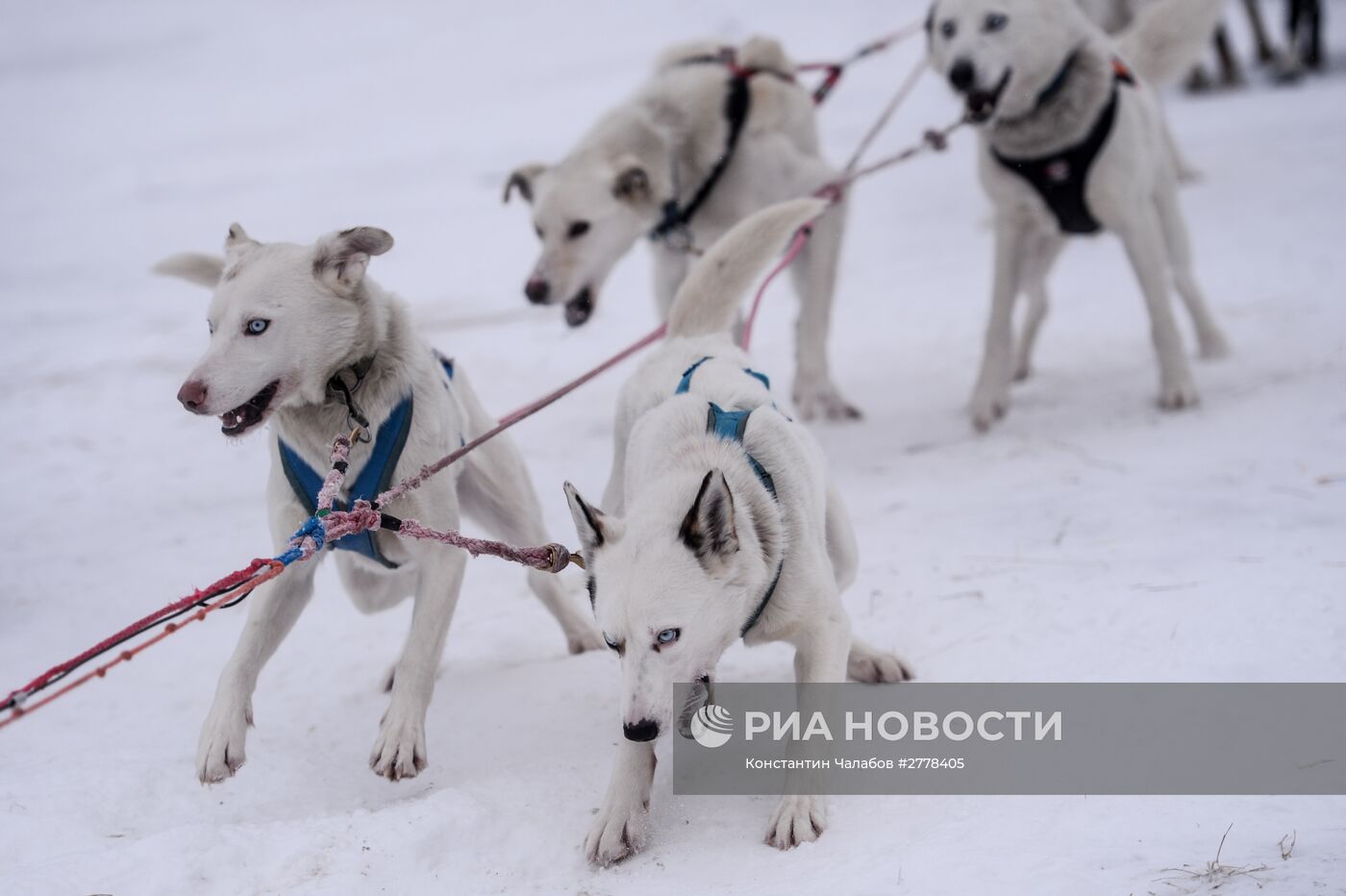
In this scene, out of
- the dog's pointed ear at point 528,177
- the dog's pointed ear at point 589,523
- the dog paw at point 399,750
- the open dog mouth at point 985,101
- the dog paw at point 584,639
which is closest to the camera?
the dog's pointed ear at point 589,523

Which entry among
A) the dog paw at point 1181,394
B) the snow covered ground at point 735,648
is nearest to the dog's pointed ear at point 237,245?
the snow covered ground at point 735,648

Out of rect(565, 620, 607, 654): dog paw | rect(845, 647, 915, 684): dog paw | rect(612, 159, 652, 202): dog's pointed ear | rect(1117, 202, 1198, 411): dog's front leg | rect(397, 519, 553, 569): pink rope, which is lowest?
rect(1117, 202, 1198, 411): dog's front leg

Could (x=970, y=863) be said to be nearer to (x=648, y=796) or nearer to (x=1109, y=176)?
(x=648, y=796)

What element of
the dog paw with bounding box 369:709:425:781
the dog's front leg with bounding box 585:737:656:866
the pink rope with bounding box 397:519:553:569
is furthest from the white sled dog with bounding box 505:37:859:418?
the dog's front leg with bounding box 585:737:656:866

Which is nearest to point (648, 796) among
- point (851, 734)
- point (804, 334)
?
point (851, 734)

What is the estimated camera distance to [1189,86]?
47.6ft

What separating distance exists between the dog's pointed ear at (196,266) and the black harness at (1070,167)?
3.48 metres

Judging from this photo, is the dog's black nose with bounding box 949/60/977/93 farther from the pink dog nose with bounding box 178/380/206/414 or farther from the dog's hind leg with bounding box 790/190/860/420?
the pink dog nose with bounding box 178/380/206/414

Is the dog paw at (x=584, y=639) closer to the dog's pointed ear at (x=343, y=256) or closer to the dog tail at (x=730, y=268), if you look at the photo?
the dog tail at (x=730, y=268)

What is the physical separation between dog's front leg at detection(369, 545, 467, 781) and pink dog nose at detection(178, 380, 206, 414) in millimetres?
644

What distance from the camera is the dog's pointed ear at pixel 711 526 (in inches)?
88.7

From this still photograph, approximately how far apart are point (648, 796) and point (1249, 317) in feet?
18.2

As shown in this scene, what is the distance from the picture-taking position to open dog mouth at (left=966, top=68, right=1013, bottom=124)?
16.6ft

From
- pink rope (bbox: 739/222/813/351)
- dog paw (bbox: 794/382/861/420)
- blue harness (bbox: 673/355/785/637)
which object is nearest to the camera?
blue harness (bbox: 673/355/785/637)
